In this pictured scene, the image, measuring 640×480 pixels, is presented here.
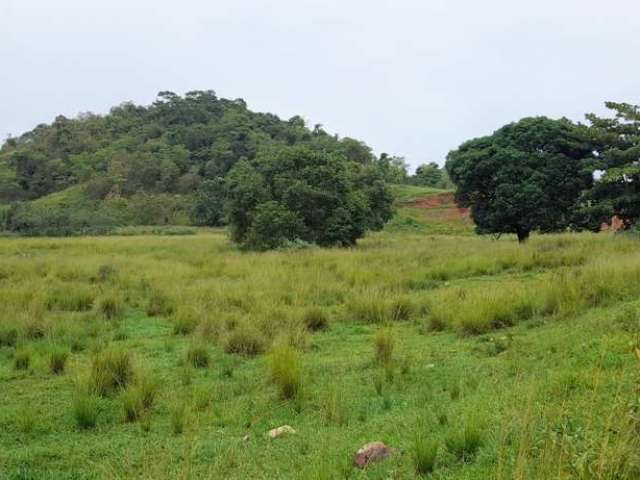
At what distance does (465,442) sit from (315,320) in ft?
20.0

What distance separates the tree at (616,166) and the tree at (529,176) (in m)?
0.74

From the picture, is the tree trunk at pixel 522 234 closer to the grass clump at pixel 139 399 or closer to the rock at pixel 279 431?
the grass clump at pixel 139 399

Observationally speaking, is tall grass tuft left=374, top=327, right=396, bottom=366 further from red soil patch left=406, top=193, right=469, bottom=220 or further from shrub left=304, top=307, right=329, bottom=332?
red soil patch left=406, top=193, right=469, bottom=220

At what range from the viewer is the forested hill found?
2837 inches

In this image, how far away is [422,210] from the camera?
58.7m

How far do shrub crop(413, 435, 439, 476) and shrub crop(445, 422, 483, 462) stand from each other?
15 centimetres

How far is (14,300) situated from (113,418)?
24.1ft

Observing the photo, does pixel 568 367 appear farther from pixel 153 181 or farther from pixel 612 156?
Result: pixel 153 181

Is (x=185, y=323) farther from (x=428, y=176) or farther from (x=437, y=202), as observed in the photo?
(x=428, y=176)

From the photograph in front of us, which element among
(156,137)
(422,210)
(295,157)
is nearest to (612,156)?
(295,157)

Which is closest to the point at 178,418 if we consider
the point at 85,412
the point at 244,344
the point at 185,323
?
the point at 85,412

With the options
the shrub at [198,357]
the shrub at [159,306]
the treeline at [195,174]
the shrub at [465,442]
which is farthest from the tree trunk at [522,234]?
the shrub at [465,442]

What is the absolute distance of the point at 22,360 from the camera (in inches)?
306

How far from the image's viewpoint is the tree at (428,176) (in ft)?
275
